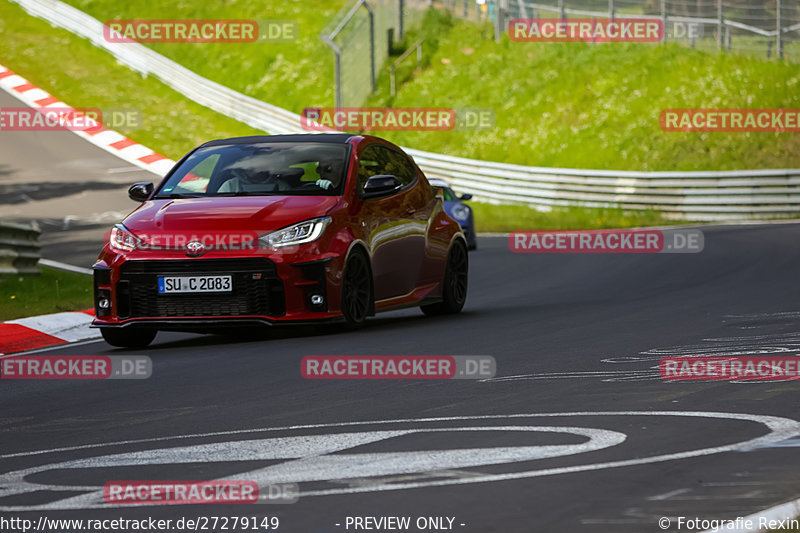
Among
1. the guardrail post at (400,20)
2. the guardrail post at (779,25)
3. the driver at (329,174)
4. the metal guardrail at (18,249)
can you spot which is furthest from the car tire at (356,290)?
the guardrail post at (400,20)

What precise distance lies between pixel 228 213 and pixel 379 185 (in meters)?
1.37

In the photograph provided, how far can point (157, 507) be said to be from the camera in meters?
4.96

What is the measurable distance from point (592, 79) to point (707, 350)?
99.2 ft

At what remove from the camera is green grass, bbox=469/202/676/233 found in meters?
29.4

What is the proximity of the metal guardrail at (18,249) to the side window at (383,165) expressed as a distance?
556 cm

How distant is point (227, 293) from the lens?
10.5m

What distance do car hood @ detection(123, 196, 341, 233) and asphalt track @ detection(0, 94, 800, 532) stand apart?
3.00 feet

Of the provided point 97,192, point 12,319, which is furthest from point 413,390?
point 97,192

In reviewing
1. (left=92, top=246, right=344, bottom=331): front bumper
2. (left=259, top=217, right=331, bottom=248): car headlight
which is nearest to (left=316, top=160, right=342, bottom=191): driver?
(left=259, top=217, right=331, bottom=248): car headlight

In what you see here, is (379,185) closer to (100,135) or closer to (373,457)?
(373,457)

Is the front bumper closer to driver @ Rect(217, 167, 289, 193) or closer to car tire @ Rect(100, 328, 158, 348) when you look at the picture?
car tire @ Rect(100, 328, 158, 348)

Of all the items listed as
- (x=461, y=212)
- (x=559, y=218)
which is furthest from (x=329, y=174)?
(x=559, y=218)

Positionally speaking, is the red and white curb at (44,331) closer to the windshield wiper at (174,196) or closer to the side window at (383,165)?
the windshield wiper at (174,196)

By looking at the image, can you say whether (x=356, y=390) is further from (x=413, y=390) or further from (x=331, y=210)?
(x=331, y=210)
